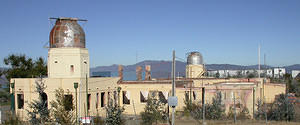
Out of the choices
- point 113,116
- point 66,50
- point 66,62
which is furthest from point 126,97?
point 113,116

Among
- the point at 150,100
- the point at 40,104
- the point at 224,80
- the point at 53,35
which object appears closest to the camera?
the point at 40,104

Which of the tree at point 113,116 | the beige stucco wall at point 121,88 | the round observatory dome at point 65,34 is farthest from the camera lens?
the round observatory dome at point 65,34

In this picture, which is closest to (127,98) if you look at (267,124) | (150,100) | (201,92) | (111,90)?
(111,90)

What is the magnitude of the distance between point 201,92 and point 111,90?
8620mm

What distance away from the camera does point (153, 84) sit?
31016 mm

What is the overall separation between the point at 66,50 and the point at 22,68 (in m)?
20.3

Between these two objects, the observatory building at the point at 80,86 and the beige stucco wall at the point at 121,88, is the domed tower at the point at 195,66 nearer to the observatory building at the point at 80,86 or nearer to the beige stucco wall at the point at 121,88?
the observatory building at the point at 80,86

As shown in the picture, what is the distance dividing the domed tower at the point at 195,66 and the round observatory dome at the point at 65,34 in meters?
23.7

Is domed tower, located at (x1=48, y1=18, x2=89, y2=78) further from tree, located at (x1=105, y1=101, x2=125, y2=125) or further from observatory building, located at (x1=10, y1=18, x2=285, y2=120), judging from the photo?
tree, located at (x1=105, y1=101, x2=125, y2=125)

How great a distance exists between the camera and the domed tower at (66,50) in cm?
2836

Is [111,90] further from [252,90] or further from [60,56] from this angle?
[252,90]

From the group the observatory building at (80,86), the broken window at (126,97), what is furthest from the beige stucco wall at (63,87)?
the broken window at (126,97)

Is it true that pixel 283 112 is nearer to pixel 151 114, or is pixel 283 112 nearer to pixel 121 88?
pixel 151 114

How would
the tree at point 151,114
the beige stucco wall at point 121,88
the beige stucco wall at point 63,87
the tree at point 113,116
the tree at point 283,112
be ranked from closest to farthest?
1. the tree at point 113,116
2. the tree at point 151,114
3. the tree at point 283,112
4. the beige stucco wall at point 121,88
5. the beige stucco wall at point 63,87
